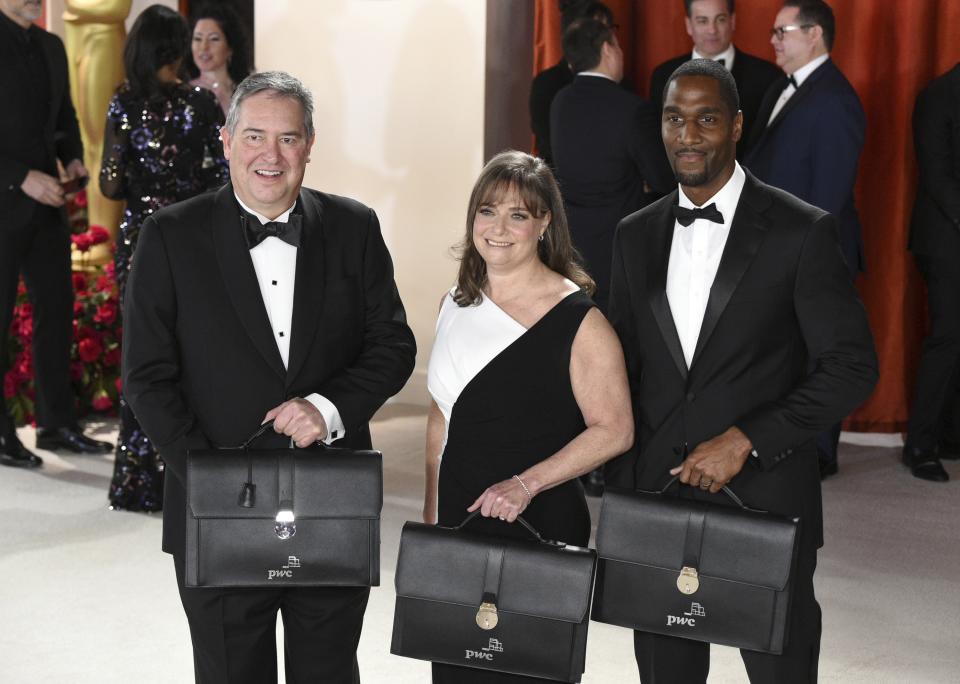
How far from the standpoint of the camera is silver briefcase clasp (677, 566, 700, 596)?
2.41 metres

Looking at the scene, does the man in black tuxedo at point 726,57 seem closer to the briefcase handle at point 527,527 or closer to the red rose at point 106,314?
the red rose at point 106,314

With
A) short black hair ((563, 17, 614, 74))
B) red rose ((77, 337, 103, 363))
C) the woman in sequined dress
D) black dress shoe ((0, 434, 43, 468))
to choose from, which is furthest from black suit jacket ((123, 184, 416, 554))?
red rose ((77, 337, 103, 363))

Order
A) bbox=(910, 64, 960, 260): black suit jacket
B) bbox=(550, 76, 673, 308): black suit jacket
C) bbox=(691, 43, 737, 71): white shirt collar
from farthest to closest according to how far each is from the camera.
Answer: bbox=(691, 43, 737, 71): white shirt collar → bbox=(910, 64, 960, 260): black suit jacket → bbox=(550, 76, 673, 308): black suit jacket

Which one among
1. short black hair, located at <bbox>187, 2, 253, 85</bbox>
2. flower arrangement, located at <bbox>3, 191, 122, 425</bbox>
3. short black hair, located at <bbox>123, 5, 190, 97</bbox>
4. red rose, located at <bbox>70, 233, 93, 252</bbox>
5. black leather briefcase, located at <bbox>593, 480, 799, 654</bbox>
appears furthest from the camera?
red rose, located at <bbox>70, 233, 93, 252</bbox>

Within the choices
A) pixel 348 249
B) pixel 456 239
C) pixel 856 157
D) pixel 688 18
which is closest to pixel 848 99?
pixel 856 157

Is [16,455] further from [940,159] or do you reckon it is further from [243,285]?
[940,159]

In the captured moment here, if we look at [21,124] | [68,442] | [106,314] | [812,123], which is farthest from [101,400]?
[812,123]

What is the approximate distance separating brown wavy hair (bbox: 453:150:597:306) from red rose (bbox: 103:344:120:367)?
434 cm

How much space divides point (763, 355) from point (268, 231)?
1.00 meters

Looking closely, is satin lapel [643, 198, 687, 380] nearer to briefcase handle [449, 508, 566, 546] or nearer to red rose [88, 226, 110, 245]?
briefcase handle [449, 508, 566, 546]

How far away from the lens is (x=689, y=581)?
2408mm

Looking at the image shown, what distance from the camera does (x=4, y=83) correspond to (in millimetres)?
5648

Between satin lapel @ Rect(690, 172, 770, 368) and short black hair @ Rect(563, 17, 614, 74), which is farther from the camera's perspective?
short black hair @ Rect(563, 17, 614, 74)

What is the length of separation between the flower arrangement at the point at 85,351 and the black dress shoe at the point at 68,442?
48 cm
